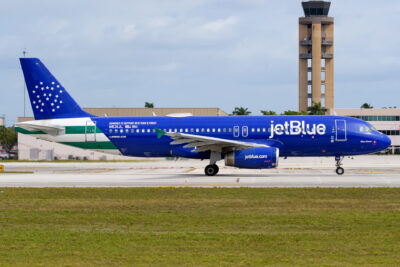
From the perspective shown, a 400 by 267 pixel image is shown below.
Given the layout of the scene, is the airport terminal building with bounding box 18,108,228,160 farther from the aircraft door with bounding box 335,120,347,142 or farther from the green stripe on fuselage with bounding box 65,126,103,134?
the aircraft door with bounding box 335,120,347,142

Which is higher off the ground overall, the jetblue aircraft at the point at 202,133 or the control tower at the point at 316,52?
the control tower at the point at 316,52

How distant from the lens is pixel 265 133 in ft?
135

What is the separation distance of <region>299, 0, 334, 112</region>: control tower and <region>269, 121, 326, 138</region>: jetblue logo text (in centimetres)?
13071

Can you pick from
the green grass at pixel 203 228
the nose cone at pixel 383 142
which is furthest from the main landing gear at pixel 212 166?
the green grass at pixel 203 228

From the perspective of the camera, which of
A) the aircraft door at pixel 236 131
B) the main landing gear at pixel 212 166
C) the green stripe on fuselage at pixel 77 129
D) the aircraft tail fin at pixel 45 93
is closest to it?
the main landing gear at pixel 212 166

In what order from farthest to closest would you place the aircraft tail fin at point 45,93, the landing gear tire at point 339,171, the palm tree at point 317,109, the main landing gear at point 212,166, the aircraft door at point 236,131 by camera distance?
1. the palm tree at point 317,109
2. the aircraft tail fin at point 45,93
3. the aircraft door at point 236,131
4. the main landing gear at point 212,166
5. the landing gear tire at point 339,171

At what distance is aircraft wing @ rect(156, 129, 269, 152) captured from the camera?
39031mm

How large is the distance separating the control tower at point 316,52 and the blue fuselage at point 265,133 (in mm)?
130051

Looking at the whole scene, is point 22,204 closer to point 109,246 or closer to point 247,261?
point 109,246

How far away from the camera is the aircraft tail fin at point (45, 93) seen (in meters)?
43.7

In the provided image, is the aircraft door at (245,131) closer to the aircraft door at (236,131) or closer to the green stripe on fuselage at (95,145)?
the aircraft door at (236,131)

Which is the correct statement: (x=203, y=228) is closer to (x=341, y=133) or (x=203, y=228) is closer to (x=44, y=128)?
(x=341, y=133)

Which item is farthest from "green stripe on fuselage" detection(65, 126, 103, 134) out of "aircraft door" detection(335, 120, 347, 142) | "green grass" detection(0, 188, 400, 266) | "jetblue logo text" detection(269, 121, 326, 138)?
"aircraft door" detection(335, 120, 347, 142)

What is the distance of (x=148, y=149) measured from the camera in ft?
140
